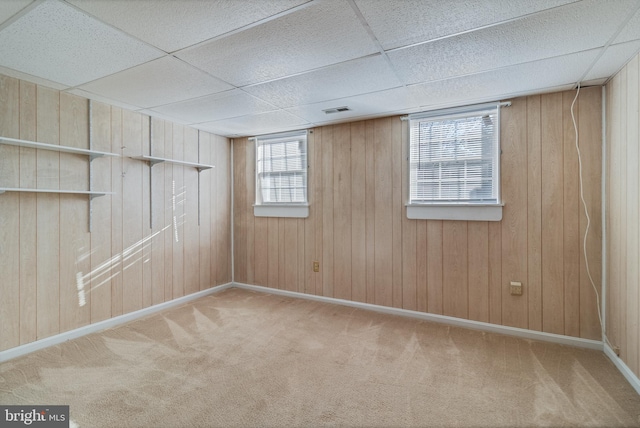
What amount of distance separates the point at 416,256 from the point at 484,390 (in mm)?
1456

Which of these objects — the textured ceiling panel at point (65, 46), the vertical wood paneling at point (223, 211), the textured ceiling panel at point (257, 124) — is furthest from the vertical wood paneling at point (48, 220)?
the vertical wood paneling at point (223, 211)

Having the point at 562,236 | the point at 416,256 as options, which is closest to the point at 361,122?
the point at 416,256

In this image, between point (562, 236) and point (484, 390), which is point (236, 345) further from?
point (562, 236)

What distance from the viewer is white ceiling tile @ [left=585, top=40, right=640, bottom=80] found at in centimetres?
191

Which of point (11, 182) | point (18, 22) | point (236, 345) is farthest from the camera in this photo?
point (236, 345)

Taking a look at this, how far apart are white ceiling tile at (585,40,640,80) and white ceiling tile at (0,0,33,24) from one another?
3.24 metres

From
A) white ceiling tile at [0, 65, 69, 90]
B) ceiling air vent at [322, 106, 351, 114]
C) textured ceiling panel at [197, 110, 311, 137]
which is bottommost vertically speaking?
white ceiling tile at [0, 65, 69, 90]

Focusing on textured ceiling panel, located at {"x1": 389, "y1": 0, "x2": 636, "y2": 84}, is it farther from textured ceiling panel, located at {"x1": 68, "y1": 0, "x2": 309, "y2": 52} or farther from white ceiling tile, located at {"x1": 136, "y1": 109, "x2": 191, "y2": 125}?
white ceiling tile, located at {"x1": 136, "y1": 109, "x2": 191, "y2": 125}

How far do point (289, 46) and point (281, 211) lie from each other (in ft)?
8.08

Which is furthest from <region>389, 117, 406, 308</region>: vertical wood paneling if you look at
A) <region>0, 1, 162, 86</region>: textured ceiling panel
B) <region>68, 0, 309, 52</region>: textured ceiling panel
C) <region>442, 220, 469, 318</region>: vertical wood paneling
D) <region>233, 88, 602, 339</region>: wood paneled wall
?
<region>0, 1, 162, 86</region>: textured ceiling panel

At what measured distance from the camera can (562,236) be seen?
2.69m

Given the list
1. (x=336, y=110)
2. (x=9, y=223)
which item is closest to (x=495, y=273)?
(x=336, y=110)

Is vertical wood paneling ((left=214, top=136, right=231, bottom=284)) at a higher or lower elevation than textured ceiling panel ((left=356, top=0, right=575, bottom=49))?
lower

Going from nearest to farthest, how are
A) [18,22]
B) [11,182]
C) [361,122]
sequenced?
[18,22] → [11,182] → [361,122]
